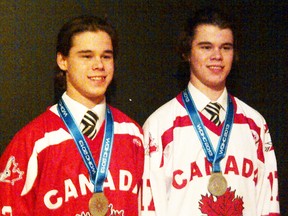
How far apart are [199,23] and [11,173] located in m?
1.14

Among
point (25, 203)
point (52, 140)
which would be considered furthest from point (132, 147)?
point (25, 203)

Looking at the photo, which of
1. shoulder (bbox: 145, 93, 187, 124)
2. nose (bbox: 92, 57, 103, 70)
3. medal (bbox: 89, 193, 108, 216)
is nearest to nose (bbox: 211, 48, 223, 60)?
shoulder (bbox: 145, 93, 187, 124)

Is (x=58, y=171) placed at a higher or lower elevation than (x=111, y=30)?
lower

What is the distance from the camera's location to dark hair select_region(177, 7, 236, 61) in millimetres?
2664

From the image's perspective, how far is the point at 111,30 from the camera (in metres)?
2.53

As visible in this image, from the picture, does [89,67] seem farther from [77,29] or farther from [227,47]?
[227,47]

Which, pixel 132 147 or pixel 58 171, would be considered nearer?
pixel 58 171

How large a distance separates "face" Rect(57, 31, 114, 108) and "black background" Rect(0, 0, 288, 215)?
1.14 ft

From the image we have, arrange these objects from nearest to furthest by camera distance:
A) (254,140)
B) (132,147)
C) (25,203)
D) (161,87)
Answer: (25,203)
(132,147)
(254,140)
(161,87)

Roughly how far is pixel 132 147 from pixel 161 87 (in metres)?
0.60

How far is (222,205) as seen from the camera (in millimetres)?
2477

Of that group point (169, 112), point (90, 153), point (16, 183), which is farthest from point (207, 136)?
point (16, 183)

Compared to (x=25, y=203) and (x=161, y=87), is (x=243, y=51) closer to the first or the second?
(x=161, y=87)

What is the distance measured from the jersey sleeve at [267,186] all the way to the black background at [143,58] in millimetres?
511
